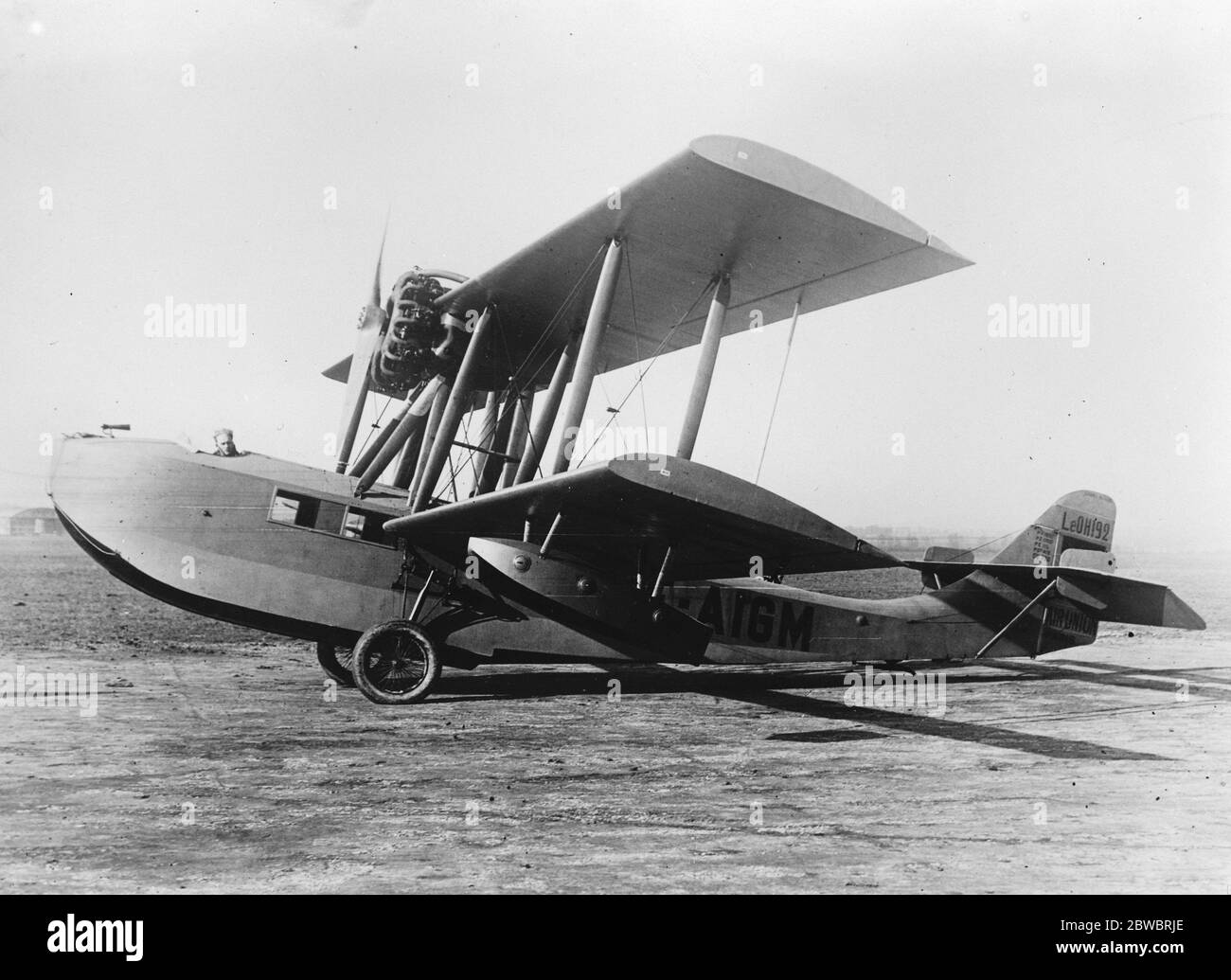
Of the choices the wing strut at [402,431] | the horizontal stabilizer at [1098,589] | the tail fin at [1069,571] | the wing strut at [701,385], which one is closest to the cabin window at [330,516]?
the wing strut at [402,431]

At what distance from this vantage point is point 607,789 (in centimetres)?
589

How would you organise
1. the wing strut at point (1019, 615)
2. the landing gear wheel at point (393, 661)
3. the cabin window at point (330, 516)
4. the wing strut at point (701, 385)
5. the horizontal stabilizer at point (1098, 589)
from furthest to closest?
1. the wing strut at point (1019, 615)
2. the horizontal stabilizer at point (1098, 589)
3. the cabin window at point (330, 516)
4. the landing gear wheel at point (393, 661)
5. the wing strut at point (701, 385)

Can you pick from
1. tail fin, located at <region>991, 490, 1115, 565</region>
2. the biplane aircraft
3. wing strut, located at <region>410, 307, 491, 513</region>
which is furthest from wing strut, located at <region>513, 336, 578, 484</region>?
tail fin, located at <region>991, 490, 1115, 565</region>

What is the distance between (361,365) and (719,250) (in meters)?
4.97

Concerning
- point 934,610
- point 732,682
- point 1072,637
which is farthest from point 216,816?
point 1072,637

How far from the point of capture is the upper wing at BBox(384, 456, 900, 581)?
20.8 feet

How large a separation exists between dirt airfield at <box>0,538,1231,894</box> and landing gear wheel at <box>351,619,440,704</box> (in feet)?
0.66

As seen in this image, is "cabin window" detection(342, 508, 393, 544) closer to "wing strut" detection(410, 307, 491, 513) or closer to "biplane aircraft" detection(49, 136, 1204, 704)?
"biplane aircraft" detection(49, 136, 1204, 704)

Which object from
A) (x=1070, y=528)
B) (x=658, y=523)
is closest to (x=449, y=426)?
(x=658, y=523)

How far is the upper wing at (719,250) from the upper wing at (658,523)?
231 cm

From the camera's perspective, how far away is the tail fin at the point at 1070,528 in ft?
40.2

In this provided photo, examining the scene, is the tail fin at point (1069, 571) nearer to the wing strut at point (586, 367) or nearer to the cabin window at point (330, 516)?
the wing strut at point (586, 367)
